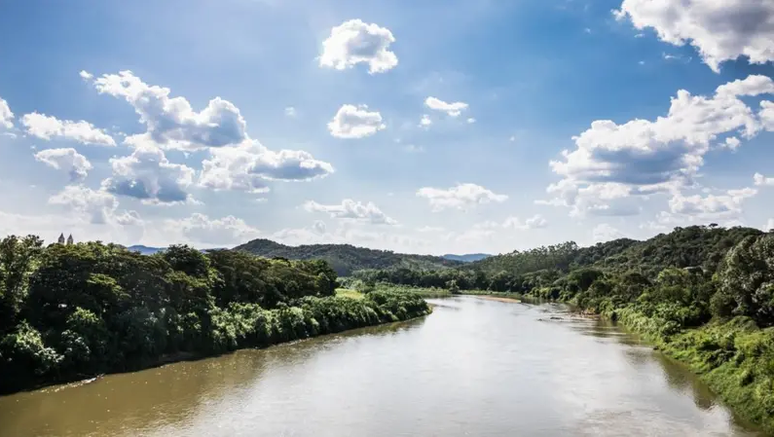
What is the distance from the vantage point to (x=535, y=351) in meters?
48.4

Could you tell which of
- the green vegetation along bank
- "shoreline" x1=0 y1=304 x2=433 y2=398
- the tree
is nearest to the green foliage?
the green vegetation along bank

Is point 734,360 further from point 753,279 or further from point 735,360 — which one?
point 753,279

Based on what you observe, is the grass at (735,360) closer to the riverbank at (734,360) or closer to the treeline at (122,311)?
the riverbank at (734,360)

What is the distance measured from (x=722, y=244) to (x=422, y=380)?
4024 inches

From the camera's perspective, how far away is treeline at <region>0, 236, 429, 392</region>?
33.3 meters

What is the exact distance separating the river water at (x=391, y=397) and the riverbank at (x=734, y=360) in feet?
2.96

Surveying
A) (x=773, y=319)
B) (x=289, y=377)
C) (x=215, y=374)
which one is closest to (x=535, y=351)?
(x=773, y=319)

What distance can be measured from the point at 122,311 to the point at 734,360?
38.6 metres

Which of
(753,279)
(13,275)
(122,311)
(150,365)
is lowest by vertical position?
(150,365)

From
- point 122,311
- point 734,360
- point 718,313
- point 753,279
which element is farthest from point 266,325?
point 753,279

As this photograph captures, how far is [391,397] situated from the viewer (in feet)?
106

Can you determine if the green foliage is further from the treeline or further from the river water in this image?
the treeline

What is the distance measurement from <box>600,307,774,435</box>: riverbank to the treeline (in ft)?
107

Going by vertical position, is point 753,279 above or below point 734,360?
above
